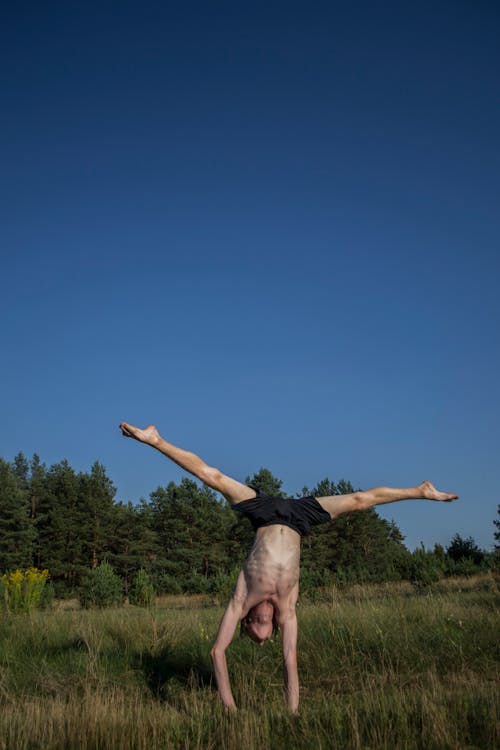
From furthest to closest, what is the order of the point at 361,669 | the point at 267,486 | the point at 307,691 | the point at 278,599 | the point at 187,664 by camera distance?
the point at 267,486 < the point at 187,664 < the point at 361,669 < the point at 307,691 < the point at 278,599

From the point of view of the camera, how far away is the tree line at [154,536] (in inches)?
1561

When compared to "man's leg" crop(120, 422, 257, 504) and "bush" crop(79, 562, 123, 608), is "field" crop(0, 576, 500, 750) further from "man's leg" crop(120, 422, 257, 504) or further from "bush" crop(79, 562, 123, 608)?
"bush" crop(79, 562, 123, 608)

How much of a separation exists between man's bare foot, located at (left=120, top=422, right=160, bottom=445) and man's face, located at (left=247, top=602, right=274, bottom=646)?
168 centimetres

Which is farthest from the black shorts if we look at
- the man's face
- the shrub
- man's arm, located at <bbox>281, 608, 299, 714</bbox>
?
the shrub

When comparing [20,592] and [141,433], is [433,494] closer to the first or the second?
[141,433]

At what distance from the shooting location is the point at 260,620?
198 inches

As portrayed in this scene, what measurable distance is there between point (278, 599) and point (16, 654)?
521 centimetres

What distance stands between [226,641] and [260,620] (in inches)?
14.1

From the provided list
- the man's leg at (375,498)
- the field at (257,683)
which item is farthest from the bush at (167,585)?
the man's leg at (375,498)

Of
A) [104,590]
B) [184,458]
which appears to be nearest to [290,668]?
[184,458]

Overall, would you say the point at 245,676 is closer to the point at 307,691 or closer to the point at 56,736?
the point at 307,691

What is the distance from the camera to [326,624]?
854cm

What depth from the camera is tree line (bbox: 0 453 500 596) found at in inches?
1561

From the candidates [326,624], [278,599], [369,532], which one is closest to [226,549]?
[369,532]
